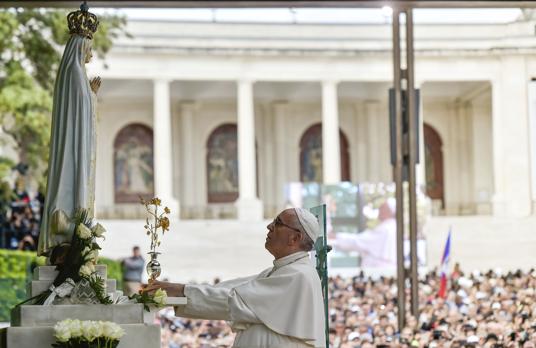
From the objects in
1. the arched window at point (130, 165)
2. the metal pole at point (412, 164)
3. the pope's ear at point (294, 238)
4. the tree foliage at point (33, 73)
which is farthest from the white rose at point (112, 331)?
the arched window at point (130, 165)

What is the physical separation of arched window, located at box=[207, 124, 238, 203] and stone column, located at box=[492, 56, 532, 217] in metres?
12.3

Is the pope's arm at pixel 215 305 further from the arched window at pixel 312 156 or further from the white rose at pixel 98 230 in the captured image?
the arched window at pixel 312 156

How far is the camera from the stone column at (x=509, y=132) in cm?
4591

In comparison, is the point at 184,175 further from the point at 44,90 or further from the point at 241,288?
the point at 241,288

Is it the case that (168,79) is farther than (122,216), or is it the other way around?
(122,216)

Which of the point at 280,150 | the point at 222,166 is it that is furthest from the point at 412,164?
the point at 222,166

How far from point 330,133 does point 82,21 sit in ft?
136

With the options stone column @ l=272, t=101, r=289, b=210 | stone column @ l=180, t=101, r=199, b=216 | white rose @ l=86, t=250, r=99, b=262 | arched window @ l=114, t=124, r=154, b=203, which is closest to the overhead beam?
white rose @ l=86, t=250, r=99, b=262

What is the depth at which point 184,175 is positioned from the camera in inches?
2082

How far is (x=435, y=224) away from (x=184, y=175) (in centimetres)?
1331

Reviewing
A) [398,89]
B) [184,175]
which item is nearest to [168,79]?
[184,175]

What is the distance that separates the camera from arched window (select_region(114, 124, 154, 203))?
169 feet

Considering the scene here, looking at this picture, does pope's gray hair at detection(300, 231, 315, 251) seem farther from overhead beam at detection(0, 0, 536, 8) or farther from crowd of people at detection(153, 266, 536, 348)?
overhead beam at detection(0, 0, 536, 8)

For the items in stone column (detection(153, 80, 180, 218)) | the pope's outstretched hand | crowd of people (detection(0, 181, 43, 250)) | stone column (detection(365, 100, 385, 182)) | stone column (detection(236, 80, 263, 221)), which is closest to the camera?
the pope's outstretched hand
